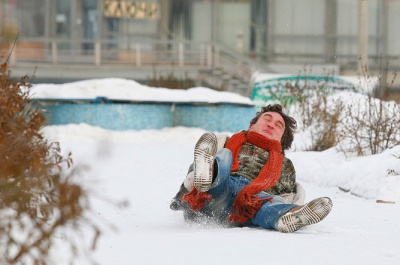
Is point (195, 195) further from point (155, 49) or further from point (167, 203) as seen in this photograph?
point (155, 49)

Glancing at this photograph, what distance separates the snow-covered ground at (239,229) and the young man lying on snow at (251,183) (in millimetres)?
121

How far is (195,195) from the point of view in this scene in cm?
624

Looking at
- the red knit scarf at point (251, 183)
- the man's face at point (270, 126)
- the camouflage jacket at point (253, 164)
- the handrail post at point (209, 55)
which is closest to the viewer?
the red knit scarf at point (251, 183)

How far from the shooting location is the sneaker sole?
5887mm

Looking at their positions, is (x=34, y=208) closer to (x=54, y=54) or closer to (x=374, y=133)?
(x=374, y=133)

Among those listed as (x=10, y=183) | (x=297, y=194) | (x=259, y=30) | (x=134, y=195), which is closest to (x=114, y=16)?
(x=259, y=30)

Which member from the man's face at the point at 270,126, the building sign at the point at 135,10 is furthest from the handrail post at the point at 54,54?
the man's face at the point at 270,126

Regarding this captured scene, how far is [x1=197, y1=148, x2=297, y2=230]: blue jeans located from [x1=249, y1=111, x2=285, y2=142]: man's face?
0.44m

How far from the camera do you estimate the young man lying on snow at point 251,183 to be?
598 centimetres

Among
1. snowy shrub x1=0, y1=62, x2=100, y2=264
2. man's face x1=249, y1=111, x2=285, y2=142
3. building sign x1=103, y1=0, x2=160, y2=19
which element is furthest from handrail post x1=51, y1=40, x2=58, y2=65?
snowy shrub x1=0, y1=62, x2=100, y2=264

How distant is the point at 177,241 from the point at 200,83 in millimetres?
24486

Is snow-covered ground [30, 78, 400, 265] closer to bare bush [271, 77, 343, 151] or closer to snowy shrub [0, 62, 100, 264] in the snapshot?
snowy shrub [0, 62, 100, 264]

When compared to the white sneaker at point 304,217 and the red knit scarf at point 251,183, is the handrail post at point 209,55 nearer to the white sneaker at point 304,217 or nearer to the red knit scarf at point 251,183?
the red knit scarf at point 251,183

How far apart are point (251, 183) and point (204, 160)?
63 centimetres
